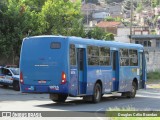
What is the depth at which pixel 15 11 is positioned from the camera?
145 ft

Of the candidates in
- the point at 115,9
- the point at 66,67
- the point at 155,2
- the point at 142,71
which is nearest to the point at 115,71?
the point at 142,71

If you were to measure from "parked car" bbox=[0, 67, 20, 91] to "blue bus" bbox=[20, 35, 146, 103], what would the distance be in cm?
1158

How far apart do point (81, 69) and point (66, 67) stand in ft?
5.42

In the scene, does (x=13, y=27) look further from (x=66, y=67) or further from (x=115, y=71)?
(x=66, y=67)

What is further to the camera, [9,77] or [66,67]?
[9,77]

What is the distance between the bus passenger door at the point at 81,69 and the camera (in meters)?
21.7

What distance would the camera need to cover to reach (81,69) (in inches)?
867

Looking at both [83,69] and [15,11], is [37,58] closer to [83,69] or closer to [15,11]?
[83,69]

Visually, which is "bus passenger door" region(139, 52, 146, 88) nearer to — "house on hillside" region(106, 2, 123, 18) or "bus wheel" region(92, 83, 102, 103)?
"bus wheel" region(92, 83, 102, 103)

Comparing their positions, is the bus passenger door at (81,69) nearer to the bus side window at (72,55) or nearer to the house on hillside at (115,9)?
Result: the bus side window at (72,55)

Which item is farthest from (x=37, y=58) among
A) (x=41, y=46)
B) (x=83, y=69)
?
(x=83, y=69)

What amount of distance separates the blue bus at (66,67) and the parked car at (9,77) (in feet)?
38.0

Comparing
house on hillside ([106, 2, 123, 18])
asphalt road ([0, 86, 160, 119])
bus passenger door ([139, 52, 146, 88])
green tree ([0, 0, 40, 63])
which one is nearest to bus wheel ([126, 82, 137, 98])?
bus passenger door ([139, 52, 146, 88])

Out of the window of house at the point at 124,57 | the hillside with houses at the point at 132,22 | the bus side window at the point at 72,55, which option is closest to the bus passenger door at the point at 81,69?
the bus side window at the point at 72,55
